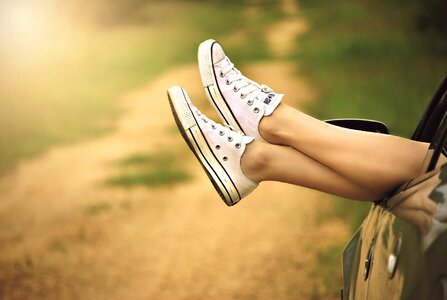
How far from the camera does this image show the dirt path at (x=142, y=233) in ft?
15.1

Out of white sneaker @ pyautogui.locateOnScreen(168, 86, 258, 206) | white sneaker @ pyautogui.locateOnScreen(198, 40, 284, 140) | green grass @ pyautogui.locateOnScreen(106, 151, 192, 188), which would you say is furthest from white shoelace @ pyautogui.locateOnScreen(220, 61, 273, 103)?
green grass @ pyautogui.locateOnScreen(106, 151, 192, 188)

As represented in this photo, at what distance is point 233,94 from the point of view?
2.36 metres

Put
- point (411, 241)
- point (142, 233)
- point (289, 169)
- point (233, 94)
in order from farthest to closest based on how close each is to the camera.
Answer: point (142, 233) → point (233, 94) → point (289, 169) → point (411, 241)

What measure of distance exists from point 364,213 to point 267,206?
0.53m

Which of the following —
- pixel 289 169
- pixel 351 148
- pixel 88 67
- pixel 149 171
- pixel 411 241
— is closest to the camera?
pixel 411 241

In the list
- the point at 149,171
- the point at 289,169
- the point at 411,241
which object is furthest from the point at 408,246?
the point at 149,171

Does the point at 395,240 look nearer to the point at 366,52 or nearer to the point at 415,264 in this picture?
the point at 415,264

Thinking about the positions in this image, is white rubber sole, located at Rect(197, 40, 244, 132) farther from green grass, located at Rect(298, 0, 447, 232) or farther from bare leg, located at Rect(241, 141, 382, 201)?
green grass, located at Rect(298, 0, 447, 232)

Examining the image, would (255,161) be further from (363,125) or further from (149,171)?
(149,171)

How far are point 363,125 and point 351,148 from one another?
15 cm

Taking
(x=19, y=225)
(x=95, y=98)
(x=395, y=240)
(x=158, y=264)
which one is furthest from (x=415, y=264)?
(x=95, y=98)

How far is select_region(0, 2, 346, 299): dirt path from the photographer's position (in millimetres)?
4609

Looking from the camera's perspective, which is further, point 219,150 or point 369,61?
point 369,61

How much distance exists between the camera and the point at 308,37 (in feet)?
19.8
